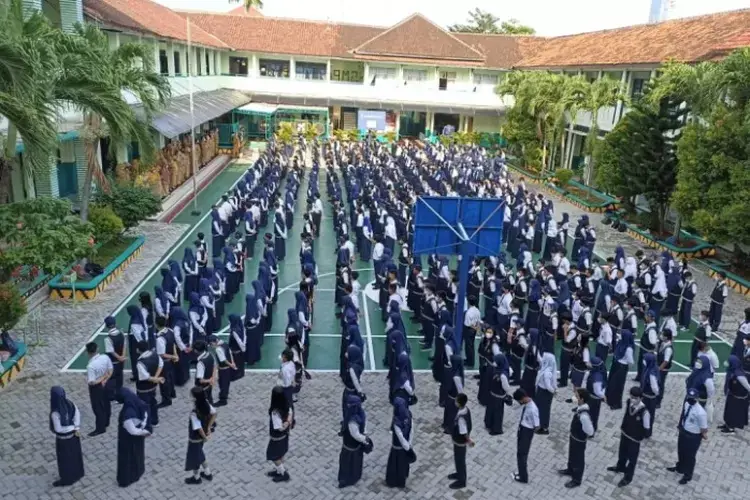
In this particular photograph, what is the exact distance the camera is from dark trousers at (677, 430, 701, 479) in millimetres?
6738

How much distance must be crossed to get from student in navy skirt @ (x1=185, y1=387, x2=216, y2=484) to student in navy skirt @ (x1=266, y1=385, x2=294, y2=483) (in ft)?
2.09

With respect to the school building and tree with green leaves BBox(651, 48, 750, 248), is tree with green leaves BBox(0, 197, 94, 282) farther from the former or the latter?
the school building

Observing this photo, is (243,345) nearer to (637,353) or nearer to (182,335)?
(182,335)

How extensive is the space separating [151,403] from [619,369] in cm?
623

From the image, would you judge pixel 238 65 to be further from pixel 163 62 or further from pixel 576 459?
pixel 576 459

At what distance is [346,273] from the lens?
1041 centimetres

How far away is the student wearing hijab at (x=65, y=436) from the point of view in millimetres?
5996

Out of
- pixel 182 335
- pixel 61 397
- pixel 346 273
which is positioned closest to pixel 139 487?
pixel 61 397

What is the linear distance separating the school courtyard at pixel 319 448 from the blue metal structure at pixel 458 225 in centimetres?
190

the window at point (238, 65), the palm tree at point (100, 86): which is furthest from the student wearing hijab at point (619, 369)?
the window at point (238, 65)

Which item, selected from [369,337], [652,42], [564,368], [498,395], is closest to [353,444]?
[498,395]

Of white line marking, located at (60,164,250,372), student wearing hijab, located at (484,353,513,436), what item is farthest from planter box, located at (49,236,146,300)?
student wearing hijab, located at (484,353,513,436)

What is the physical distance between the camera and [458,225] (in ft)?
31.8

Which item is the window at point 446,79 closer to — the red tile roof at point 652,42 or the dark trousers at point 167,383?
the red tile roof at point 652,42
